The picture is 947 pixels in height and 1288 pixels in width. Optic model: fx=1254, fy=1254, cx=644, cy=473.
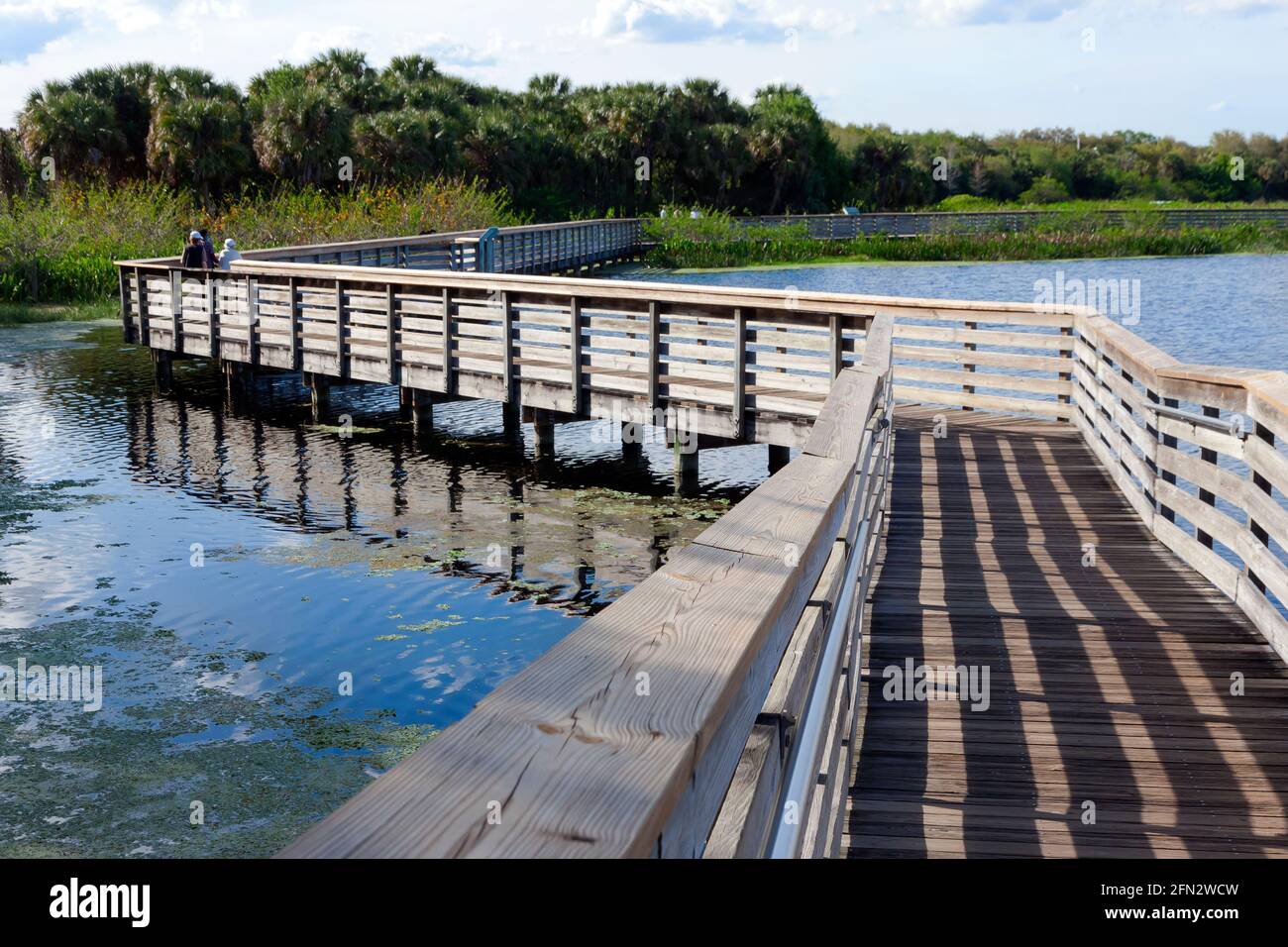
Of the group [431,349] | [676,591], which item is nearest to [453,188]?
[431,349]

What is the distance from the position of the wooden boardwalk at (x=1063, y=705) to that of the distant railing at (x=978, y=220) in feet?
137

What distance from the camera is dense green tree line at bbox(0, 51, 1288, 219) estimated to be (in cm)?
4416

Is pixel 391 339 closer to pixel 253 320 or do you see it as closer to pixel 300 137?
pixel 253 320

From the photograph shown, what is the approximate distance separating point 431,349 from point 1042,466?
29.5ft

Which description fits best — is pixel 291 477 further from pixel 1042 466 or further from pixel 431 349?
pixel 1042 466

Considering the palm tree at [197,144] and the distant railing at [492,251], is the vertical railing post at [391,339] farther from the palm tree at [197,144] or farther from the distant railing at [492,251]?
the palm tree at [197,144]

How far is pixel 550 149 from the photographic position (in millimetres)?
55781

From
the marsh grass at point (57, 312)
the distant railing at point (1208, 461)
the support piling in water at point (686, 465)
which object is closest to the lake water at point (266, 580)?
the support piling in water at point (686, 465)

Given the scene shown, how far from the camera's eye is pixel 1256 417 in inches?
247

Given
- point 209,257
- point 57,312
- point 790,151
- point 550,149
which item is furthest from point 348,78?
point 209,257

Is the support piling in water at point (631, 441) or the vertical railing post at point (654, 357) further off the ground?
the vertical railing post at point (654, 357)

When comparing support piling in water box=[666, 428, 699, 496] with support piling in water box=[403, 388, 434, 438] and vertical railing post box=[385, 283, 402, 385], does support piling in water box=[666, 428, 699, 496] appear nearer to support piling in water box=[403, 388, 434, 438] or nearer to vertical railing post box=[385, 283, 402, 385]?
support piling in water box=[403, 388, 434, 438]

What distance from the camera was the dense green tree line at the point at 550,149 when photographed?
44156mm
